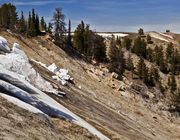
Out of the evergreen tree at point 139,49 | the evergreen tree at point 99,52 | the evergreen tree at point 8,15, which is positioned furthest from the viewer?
the evergreen tree at point 139,49

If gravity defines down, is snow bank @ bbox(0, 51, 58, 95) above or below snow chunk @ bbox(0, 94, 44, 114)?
above

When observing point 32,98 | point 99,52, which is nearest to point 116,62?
point 99,52

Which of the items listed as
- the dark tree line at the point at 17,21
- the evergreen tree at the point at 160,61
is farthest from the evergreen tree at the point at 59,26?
the evergreen tree at the point at 160,61

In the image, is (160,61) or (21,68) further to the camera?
(160,61)

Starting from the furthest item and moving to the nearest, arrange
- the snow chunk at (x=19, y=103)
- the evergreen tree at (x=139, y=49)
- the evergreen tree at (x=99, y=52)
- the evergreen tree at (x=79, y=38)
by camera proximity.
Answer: the evergreen tree at (x=139, y=49) < the evergreen tree at (x=79, y=38) < the evergreen tree at (x=99, y=52) < the snow chunk at (x=19, y=103)

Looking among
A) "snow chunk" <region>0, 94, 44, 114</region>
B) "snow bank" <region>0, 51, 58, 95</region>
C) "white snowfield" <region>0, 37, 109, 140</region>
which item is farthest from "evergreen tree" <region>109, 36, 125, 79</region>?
"snow chunk" <region>0, 94, 44, 114</region>

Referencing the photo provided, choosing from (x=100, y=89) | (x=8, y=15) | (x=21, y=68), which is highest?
(x=8, y=15)

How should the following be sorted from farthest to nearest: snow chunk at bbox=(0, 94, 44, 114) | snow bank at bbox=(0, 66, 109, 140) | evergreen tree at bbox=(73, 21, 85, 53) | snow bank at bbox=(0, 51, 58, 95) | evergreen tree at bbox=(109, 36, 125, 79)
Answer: evergreen tree at bbox=(73, 21, 85, 53)
evergreen tree at bbox=(109, 36, 125, 79)
snow bank at bbox=(0, 51, 58, 95)
snow bank at bbox=(0, 66, 109, 140)
snow chunk at bbox=(0, 94, 44, 114)

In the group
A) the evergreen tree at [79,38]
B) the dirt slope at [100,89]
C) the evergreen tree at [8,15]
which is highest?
the evergreen tree at [8,15]

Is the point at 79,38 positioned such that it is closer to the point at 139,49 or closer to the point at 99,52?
the point at 99,52

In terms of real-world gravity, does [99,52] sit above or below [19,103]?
above

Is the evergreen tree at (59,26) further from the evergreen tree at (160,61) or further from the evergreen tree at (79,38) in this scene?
the evergreen tree at (160,61)

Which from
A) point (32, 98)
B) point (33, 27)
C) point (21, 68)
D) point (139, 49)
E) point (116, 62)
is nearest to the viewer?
point (32, 98)

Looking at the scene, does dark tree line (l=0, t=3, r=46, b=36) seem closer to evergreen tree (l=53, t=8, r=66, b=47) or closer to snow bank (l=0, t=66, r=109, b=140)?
evergreen tree (l=53, t=8, r=66, b=47)
